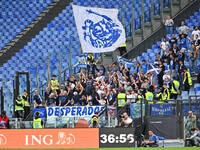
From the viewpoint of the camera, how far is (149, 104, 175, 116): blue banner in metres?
18.7

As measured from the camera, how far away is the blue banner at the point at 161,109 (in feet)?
61.4

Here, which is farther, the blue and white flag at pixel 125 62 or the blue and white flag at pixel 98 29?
the blue and white flag at pixel 125 62

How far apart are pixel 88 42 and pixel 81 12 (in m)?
1.38

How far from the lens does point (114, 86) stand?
21062 millimetres

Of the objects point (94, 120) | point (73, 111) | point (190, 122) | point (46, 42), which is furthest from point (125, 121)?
point (46, 42)

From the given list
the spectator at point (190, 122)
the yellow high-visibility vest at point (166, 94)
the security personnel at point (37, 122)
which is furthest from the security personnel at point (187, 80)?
the security personnel at point (37, 122)

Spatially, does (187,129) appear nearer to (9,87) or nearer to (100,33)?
(100,33)

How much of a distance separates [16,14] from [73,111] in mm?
9755

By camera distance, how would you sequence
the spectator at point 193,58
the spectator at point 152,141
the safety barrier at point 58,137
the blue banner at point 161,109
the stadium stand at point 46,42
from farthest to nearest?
the stadium stand at point 46,42, the spectator at point 193,58, the blue banner at point 161,109, the spectator at point 152,141, the safety barrier at point 58,137

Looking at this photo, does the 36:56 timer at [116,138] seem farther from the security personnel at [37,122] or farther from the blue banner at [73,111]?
the blue banner at [73,111]

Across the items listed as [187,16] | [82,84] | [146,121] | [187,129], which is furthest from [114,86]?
[187,16]

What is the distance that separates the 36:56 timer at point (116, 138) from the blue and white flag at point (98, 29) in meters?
5.70

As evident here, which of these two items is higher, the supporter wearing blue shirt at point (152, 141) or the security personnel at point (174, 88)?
the security personnel at point (174, 88)

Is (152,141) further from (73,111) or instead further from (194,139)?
(73,111)
